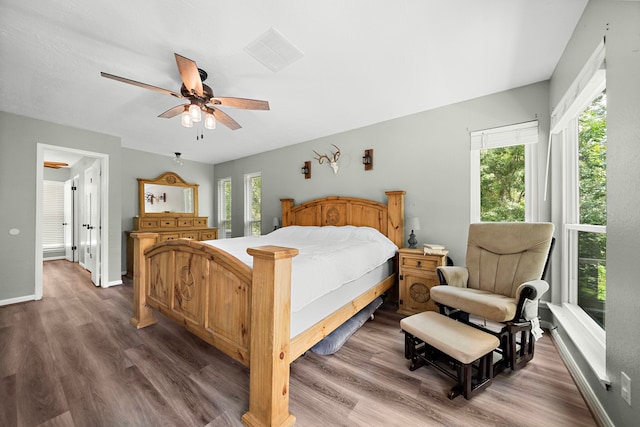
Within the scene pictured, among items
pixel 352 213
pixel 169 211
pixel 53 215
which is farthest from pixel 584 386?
pixel 53 215

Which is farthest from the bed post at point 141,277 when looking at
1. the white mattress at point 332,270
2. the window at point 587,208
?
the window at point 587,208

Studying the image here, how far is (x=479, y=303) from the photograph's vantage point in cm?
175

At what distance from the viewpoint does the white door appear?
13.3 ft

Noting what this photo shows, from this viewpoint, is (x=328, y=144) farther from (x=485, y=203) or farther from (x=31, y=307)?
(x=31, y=307)

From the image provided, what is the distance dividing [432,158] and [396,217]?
89 cm

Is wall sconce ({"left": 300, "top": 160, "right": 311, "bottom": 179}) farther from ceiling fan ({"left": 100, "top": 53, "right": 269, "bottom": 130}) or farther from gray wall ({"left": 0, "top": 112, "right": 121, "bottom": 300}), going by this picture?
gray wall ({"left": 0, "top": 112, "right": 121, "bottom": 300})

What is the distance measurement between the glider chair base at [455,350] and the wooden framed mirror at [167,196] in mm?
5420

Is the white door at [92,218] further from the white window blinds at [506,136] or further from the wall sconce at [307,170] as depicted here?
Result: the white window blinds at [506,136]

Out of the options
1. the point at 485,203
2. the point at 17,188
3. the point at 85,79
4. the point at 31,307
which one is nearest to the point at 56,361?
the point at 31,307

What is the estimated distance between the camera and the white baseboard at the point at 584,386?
1.33m

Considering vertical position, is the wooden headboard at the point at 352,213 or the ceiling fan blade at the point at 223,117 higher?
the ceiling fan blade at the point at 223,117

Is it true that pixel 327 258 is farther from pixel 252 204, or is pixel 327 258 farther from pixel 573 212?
pixel 252 204

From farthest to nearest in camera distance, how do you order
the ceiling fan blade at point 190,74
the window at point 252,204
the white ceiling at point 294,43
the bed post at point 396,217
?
the window at point 252,204 < the bed post at point 396,217 < the ceiling fan blade at point 190,74 < the white ceiling at point 294,43

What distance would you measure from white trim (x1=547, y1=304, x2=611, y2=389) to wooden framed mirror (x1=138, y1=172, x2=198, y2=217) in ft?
20.7
